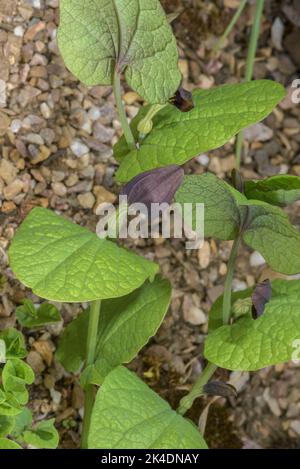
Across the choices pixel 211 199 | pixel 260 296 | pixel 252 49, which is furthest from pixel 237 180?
pixel 252 49

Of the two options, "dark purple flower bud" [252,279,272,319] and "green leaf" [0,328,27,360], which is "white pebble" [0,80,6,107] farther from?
"dark purple flower bud" [252,279,272,319]

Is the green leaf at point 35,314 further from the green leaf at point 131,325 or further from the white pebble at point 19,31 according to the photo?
the white pebble at point 19,31

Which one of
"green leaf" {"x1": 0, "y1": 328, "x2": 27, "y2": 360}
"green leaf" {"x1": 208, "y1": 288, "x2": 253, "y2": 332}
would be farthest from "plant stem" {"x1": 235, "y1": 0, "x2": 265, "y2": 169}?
"green leaf" {"x1": 0, "y1": 328, "x2": 27, "y2": 360}

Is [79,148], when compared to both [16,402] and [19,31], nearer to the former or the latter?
[19,31]

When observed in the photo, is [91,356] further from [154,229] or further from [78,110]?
[78,110]

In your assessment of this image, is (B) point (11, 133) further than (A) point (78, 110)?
No
